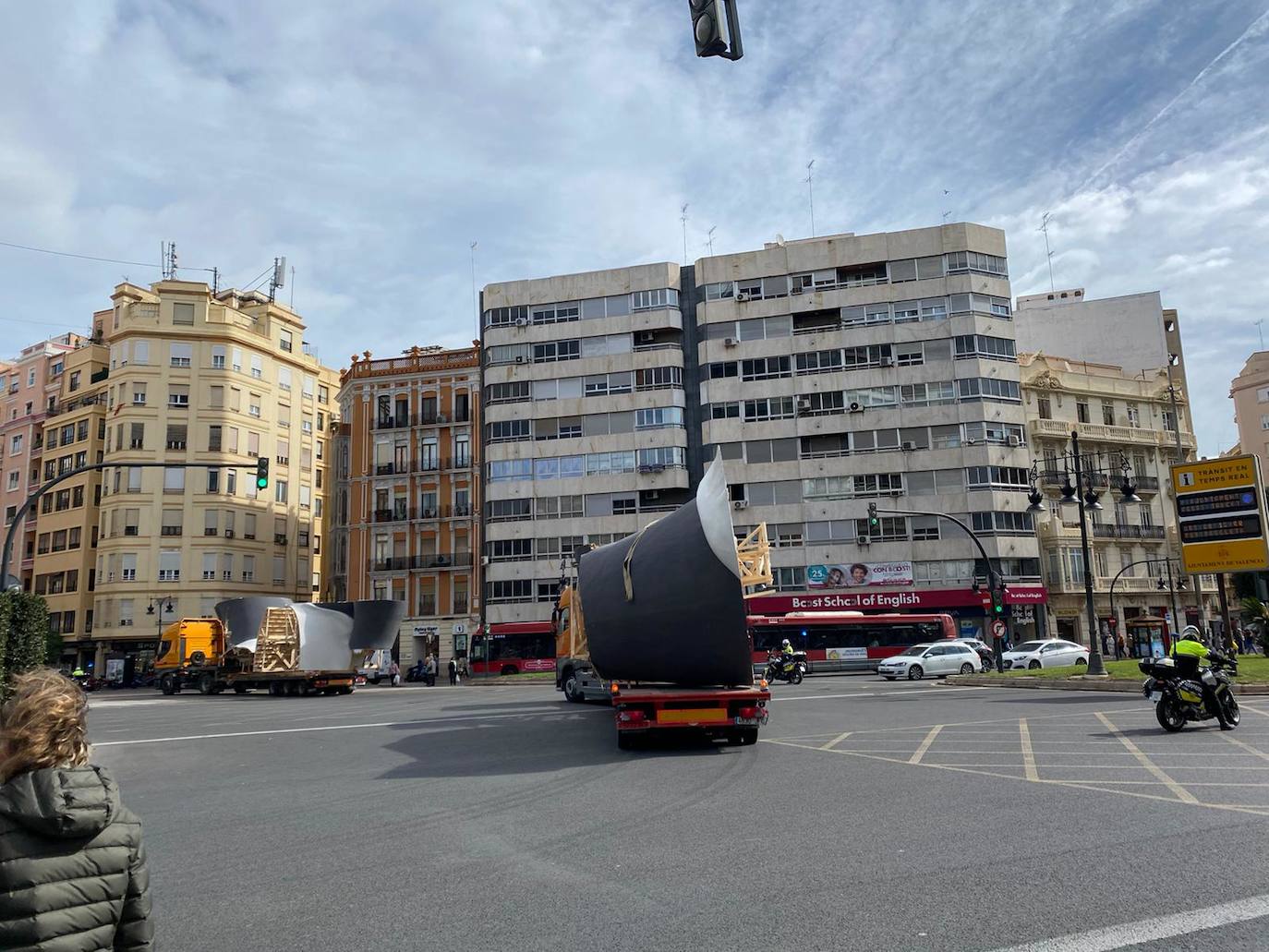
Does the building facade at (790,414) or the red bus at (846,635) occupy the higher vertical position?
the building facade at (790,414)

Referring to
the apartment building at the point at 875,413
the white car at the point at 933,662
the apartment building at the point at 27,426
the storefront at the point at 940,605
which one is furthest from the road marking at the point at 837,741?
the apartment building at the point at 27,426

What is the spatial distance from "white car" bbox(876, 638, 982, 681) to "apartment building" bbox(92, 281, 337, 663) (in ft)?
129

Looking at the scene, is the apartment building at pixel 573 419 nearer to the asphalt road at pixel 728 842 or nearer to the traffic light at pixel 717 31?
the asphalt road at pixel 728 842

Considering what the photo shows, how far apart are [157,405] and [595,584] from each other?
51.2 meters

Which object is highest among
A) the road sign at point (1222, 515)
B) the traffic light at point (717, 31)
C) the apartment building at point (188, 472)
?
the apartment building at point (188, 472)

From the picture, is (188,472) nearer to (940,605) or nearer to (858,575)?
(858,575)

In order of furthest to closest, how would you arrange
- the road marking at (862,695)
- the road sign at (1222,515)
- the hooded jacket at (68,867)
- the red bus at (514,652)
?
the red bus at (514,652)
the road marking at (862,695)
the road sign at (1222,515)
the hooded jacket at (68,867)

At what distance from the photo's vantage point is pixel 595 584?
703 inches

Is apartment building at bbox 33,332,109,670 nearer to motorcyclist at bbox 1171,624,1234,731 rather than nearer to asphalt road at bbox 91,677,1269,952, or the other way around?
asphalt road at bbox 91,677,1269,952

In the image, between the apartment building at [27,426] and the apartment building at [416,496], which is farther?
the apartment building at [27,426]

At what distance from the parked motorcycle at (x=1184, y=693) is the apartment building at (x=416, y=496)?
47347 millimetres

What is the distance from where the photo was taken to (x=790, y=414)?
5597cm

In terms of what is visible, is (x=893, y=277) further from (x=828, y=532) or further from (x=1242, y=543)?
(x=1242, y=543)

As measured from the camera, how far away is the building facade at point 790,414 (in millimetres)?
53062
